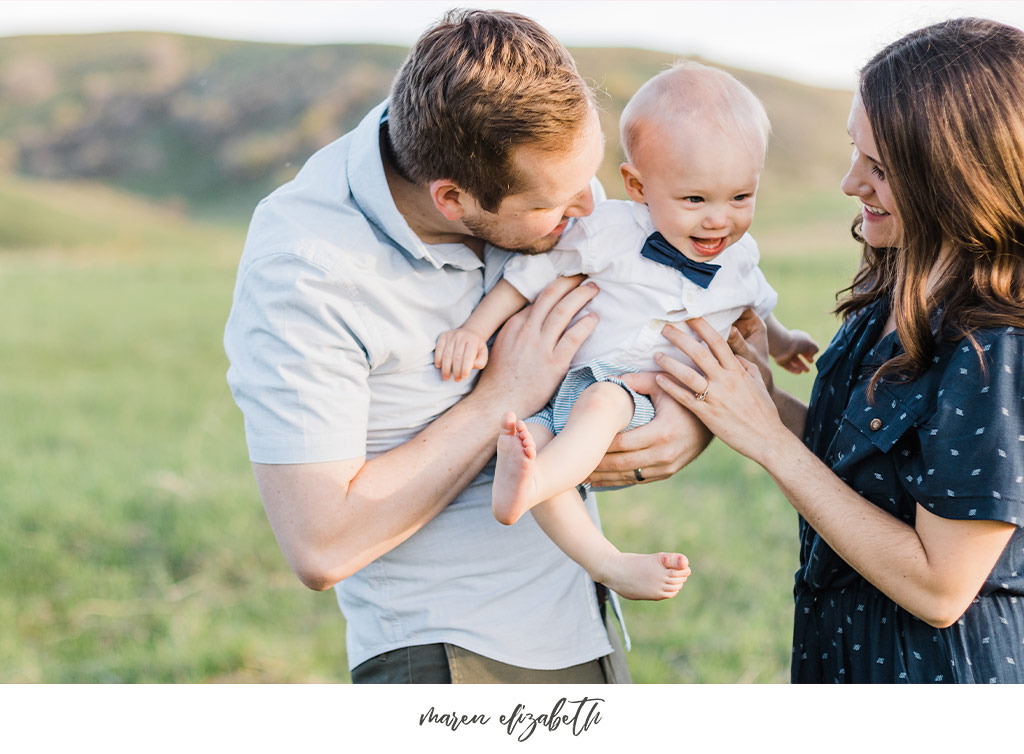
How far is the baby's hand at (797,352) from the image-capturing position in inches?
95.2

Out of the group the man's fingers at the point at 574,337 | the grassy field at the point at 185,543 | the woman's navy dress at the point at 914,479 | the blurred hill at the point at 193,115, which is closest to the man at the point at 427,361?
the man's fingers at the point at 574,337

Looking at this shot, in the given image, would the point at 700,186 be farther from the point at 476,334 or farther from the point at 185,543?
the point at 185,543

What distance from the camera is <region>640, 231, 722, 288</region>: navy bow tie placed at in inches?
84.5

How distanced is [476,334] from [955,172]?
0.97 m

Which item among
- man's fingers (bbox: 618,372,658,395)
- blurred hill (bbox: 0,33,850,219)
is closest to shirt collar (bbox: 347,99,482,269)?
man's fingers (bbox: 618,372,658,395)

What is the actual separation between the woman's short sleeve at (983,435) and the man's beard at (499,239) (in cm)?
89

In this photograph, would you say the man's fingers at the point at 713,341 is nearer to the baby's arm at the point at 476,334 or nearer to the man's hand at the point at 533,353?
the man's hand at the point at 533,353

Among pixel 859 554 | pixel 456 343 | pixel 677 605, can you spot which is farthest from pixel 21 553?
pixel 859 554

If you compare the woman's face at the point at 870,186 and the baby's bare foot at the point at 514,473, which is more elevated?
the woman's face at the point at 870,186

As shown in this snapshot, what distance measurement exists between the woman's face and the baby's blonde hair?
0.29 meters

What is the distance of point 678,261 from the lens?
215cm

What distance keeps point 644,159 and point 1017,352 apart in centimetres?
90

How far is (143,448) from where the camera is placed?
5918 mm

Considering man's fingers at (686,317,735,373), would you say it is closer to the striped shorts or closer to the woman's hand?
the woman's hand
